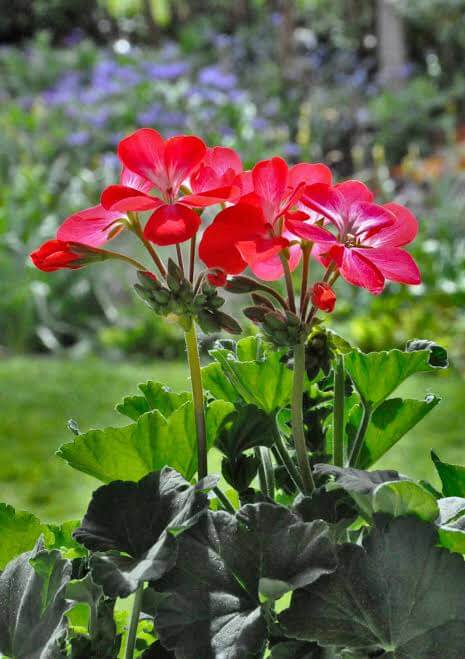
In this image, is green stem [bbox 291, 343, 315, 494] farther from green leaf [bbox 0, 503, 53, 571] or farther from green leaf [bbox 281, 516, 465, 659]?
green leaf [bbox 0, 503, 53, 571]

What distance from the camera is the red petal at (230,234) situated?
70cm

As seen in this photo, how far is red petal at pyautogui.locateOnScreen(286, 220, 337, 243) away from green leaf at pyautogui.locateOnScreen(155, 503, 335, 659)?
7.5 inches

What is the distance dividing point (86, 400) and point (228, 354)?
9.01 feet

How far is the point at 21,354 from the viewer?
4.29 metres

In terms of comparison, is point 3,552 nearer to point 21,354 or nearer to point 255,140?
point 21,354

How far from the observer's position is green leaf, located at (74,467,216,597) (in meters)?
0.64

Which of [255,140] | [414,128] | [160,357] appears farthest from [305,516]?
[414,128]

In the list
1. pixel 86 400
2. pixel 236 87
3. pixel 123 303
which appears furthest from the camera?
pixel 236 87

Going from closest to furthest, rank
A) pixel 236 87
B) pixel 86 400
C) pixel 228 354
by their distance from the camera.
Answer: pixel 228 354
pixel 86 400
pixel 236 87

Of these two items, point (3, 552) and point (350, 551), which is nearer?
point (350, 551)

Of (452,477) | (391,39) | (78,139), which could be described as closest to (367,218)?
(452,477)

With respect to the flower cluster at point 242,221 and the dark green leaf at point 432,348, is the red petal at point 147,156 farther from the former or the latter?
the dark green leaf at point 432,348

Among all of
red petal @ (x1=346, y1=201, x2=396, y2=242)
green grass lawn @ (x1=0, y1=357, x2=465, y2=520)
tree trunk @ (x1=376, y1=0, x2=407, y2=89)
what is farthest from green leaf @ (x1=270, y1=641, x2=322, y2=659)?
tree trunk @ (x1=376, y1=0, x2=407, y2=89)

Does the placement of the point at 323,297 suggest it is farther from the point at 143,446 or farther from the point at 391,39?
the point at 391,39
